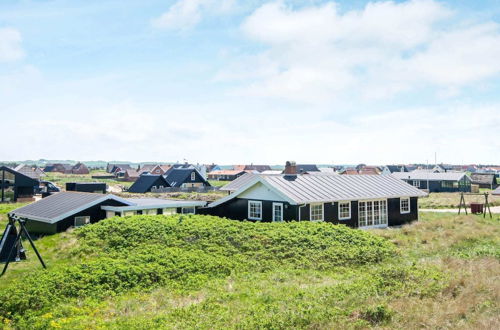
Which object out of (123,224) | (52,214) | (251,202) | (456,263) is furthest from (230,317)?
(52,214)

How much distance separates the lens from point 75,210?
25.8m

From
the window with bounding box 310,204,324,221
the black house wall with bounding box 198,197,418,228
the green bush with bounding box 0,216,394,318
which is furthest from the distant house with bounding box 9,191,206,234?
the window with bounding box 310,204,324,221

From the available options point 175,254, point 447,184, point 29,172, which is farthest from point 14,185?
point 447,184

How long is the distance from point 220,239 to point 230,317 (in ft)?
28.6

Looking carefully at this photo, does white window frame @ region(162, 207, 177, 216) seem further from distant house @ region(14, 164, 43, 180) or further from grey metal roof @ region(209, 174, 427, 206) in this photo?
distant house @ region(14, 164, 43, 180)

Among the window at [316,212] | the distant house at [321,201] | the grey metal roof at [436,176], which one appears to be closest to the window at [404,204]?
the distant house at [321,201]

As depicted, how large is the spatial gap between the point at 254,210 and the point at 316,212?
4.07 meters

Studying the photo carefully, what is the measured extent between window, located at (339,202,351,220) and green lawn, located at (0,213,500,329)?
545 cm

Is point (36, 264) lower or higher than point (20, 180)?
lower

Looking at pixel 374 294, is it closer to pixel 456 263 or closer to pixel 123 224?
pixel 456 263

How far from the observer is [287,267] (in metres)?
16.8

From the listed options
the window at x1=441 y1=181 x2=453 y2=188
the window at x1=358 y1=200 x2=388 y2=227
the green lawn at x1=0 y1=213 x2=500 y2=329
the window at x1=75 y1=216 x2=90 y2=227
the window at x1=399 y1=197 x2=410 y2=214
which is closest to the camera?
the green lawn at x1=0 y1=213 x2=500 y2=329

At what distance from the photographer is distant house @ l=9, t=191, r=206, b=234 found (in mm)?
25422

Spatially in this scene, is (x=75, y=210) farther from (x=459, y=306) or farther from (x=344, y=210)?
(x=459, y=306)
